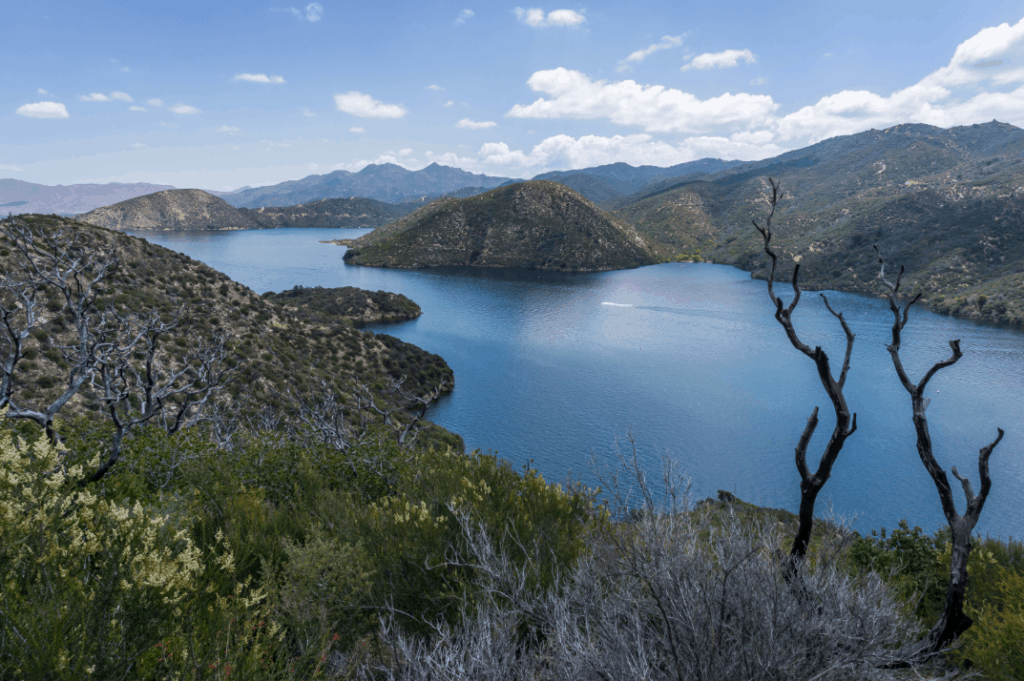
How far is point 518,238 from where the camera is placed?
179 m

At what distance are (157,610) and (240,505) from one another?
221 inches

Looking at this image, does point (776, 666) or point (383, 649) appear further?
point (383, 649)

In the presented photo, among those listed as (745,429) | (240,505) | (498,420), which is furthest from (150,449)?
(745,429)

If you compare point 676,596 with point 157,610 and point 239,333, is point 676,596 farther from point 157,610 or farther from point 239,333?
point 239,333

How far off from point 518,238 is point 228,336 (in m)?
143

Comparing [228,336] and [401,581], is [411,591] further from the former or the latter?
[228,336]

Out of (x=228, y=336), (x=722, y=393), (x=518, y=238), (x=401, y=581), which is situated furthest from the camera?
(x=518, y=238)

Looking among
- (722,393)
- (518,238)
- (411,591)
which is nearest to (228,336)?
(411,591)

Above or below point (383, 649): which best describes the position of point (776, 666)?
above

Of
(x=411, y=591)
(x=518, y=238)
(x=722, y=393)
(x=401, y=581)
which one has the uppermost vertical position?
(x=518, y=238)

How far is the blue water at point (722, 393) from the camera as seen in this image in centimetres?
4247

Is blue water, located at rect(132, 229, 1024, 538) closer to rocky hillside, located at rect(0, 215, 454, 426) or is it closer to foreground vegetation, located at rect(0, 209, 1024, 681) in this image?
foreground vegetation, located at rect(0, 209, 1024, 681)

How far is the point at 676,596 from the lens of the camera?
700 centimetres

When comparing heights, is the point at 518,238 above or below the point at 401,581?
above
